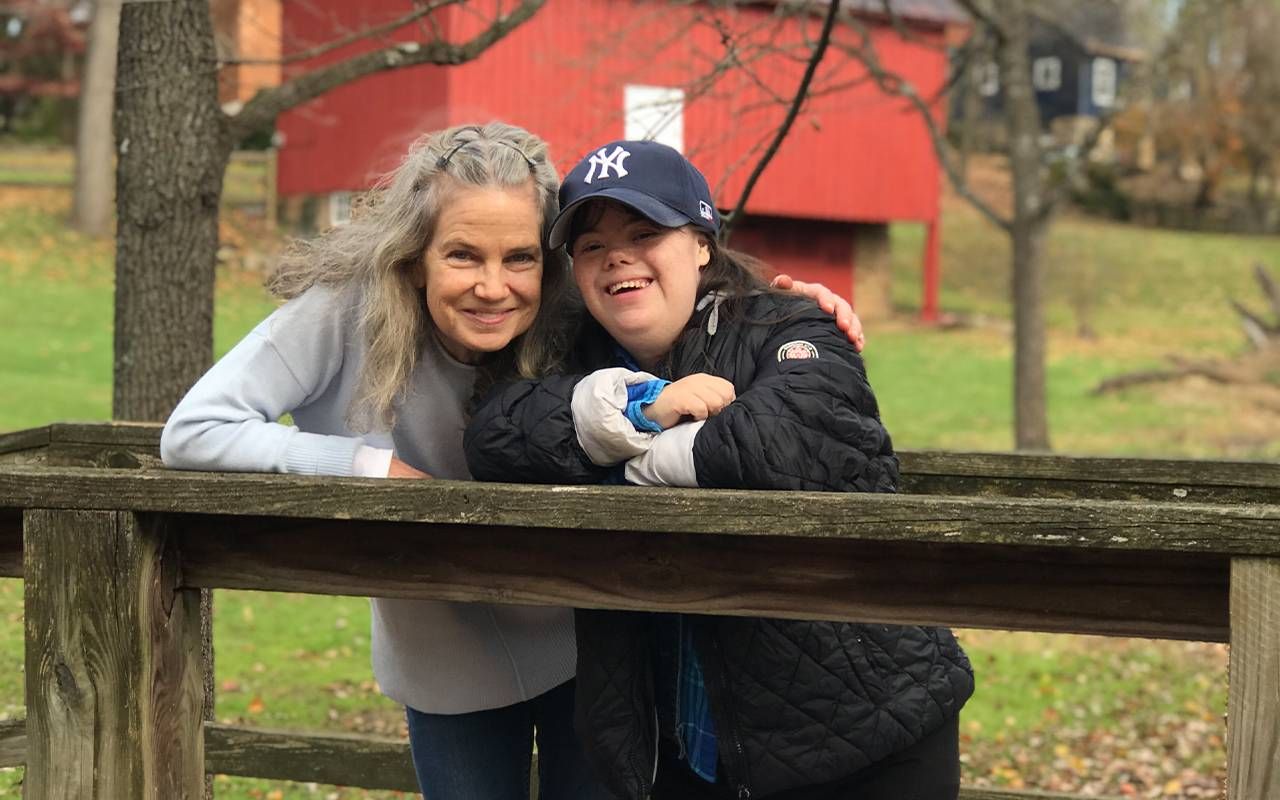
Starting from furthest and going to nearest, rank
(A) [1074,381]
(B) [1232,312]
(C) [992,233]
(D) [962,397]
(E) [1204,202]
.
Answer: (E) [1204,202] < (C) [992,233] < (B) [1232,312] < (A) [1074,381] < (D) [962,397]

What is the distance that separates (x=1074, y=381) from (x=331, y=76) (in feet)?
59.9

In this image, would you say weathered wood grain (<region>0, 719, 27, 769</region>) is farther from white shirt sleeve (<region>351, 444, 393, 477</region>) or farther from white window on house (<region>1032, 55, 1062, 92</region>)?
white window on house (<region>1032, 55, 1062, 92</region>)

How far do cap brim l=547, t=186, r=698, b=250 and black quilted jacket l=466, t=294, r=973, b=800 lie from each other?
8.6 inches

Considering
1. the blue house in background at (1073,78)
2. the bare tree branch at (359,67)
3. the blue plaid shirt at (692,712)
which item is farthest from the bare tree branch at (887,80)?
the blue house in background at (1073,78)

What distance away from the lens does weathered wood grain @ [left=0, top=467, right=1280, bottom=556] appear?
7.13 feet

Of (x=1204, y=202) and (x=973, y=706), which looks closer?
(x=973, y=706)

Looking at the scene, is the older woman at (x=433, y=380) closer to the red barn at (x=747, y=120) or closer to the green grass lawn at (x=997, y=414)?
the green grass lawn at (x=997, y=414)

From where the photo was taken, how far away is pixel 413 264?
2980 millimetres

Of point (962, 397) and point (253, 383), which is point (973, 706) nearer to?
point (253, 383)

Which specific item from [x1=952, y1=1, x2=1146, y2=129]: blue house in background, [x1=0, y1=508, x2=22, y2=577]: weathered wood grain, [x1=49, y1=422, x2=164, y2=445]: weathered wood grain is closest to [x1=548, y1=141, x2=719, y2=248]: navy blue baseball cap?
[x1=0, y1=508, x2=22, y2=577]: weathered wood grain

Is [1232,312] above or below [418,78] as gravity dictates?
below

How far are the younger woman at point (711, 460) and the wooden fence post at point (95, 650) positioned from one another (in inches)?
24.0

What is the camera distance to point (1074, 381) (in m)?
22.3

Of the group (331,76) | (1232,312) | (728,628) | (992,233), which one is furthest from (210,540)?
(992,233)
